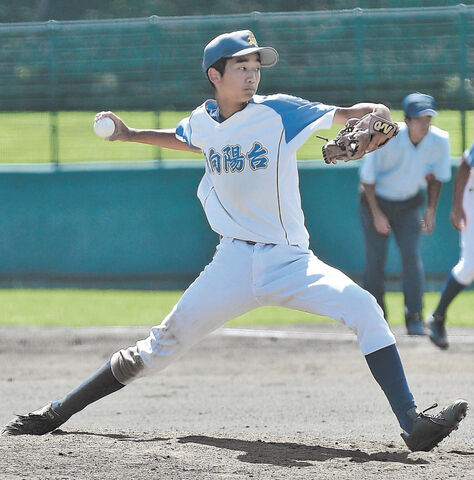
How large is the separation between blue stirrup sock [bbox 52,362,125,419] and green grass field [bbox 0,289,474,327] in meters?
4.42

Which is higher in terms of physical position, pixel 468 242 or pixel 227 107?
pixel 227 107

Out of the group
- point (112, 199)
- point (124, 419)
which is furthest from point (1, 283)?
point (124, 419)

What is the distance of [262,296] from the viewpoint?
507cm

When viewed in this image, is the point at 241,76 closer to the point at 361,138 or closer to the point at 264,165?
the point at 264,165

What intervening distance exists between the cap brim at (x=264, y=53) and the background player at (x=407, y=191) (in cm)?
407

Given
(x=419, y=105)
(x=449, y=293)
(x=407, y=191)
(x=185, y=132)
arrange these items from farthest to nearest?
(x=407, y=191)
(x=419, y=105)
(x=449, y=293)
(x=185, y=132)

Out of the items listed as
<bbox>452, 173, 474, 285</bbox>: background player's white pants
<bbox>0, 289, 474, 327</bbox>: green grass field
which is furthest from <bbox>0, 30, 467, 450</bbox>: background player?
<bbox>0, 289, 474, 327</bbox>: green grass field

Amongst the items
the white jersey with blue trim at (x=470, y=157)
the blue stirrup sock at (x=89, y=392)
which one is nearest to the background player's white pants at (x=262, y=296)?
the blue stirrup sock at (x=89, y=392)

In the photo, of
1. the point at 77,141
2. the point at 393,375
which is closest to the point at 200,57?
the point at 77,141

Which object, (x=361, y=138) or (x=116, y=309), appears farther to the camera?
(x=116, y=309)

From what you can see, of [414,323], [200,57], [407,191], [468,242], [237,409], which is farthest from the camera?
[200,57]

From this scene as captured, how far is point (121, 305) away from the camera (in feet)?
37.0

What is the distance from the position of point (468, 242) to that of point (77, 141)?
7.07 meters

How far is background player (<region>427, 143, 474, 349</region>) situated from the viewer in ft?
27.3
